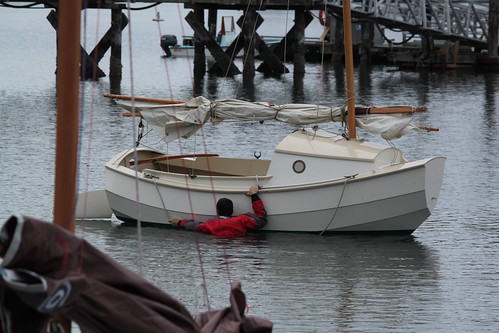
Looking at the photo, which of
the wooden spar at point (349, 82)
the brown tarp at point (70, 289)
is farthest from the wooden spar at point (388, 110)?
the brown tarp at point (70, 289)

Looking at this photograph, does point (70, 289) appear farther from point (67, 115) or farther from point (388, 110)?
point (388, 110)

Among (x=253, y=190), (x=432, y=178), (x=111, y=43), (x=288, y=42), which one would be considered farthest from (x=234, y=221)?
(x=288, y=42)

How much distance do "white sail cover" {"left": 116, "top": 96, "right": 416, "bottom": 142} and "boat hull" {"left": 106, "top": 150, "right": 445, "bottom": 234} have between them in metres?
1.29

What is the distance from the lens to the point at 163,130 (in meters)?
20.6

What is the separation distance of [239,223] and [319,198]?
1522mm

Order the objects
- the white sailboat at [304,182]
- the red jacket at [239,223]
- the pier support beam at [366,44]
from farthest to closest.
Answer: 1. the pier support beam at [366,44]
2. the red jacket at [239,223]
3. the white sailboat at [304,182]

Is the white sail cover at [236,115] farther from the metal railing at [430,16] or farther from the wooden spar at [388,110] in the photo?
the metal railing at [430,16]

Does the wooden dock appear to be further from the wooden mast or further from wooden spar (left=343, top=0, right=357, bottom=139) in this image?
the wooden mast

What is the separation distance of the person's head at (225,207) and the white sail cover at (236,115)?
1.75 m

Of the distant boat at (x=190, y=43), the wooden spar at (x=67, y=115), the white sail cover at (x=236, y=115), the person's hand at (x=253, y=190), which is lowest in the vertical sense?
the distant boat at (x=190, y=43)

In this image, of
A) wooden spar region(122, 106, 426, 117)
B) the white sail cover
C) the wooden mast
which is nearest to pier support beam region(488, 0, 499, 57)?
the white sail cover

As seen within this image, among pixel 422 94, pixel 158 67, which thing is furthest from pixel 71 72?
pixel 158 67

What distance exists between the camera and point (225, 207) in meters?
18.8

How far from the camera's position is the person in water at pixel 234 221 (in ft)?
61.5
